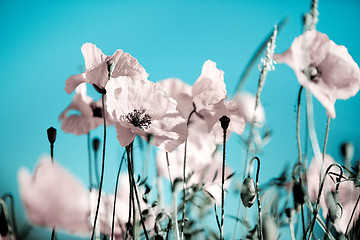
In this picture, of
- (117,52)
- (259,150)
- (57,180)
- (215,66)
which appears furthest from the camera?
(259,150)

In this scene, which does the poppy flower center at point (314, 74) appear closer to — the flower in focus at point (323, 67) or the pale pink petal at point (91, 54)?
the flower in focus at point (323, 67)

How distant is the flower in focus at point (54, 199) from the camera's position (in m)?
0.29

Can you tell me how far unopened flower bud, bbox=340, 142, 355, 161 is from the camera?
65 centimetres

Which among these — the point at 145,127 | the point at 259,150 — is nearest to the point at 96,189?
the point at 145,127

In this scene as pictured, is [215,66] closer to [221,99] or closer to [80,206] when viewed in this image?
[221,99]

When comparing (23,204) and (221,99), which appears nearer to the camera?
(23,204)

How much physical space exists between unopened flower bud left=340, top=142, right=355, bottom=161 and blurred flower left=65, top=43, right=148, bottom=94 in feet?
1.34

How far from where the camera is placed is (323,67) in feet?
1.84

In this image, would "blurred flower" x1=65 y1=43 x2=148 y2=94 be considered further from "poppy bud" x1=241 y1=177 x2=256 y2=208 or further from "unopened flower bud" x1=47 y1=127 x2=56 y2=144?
"poppy bud" x1=241 y1=177 x2=256 y2=208

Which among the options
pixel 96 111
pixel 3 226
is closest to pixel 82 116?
pixel 96 111

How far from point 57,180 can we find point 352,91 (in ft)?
1.39

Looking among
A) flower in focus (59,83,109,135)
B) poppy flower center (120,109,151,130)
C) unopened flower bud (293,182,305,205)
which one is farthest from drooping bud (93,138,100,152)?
unopened flower bud (293,182,305,205)

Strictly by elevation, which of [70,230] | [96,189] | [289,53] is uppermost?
[289,53]

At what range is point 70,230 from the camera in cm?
32
